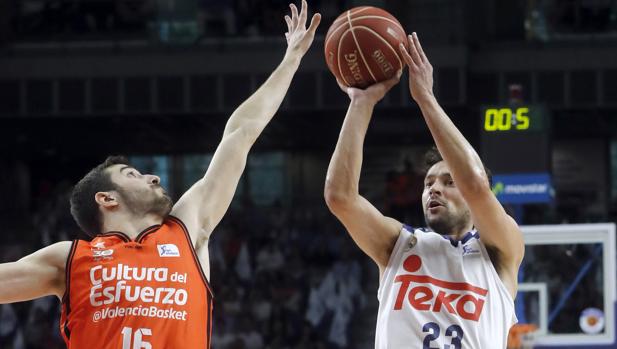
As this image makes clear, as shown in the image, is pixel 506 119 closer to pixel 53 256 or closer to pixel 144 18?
pixel 53 256

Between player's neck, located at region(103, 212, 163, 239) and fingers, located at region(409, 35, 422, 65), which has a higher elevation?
fingers, located at region(409, 35, 422, 65)

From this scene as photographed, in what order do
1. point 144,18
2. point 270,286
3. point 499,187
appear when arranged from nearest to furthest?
point 499,187 < point 270,286 < point 144,18

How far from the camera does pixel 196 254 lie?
488cm

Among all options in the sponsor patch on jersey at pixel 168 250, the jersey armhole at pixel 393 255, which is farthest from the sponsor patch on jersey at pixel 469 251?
the sponsor patch on jersey at pixel 168 250

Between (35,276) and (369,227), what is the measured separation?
1.42 m

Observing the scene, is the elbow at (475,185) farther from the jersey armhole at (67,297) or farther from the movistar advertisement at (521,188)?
the movistar advertisement at (521,188)

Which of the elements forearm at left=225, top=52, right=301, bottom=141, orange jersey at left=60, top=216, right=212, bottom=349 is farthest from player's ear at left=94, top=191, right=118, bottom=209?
forearm at left=225, top=52, right=301, bottom=141

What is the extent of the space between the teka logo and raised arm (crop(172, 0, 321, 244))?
2.85 feet

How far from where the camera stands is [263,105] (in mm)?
5414

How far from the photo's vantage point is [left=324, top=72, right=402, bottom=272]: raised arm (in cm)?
501

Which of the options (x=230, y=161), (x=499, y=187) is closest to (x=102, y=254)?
(x=230, y=161)

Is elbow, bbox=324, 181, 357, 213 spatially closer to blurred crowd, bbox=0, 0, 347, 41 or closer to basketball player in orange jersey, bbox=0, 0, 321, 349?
basketball player in orange jersey, bbox=0, 0, 321, 349

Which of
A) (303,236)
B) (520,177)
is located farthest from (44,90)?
(520,177)

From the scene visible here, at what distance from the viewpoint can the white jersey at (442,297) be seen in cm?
486
